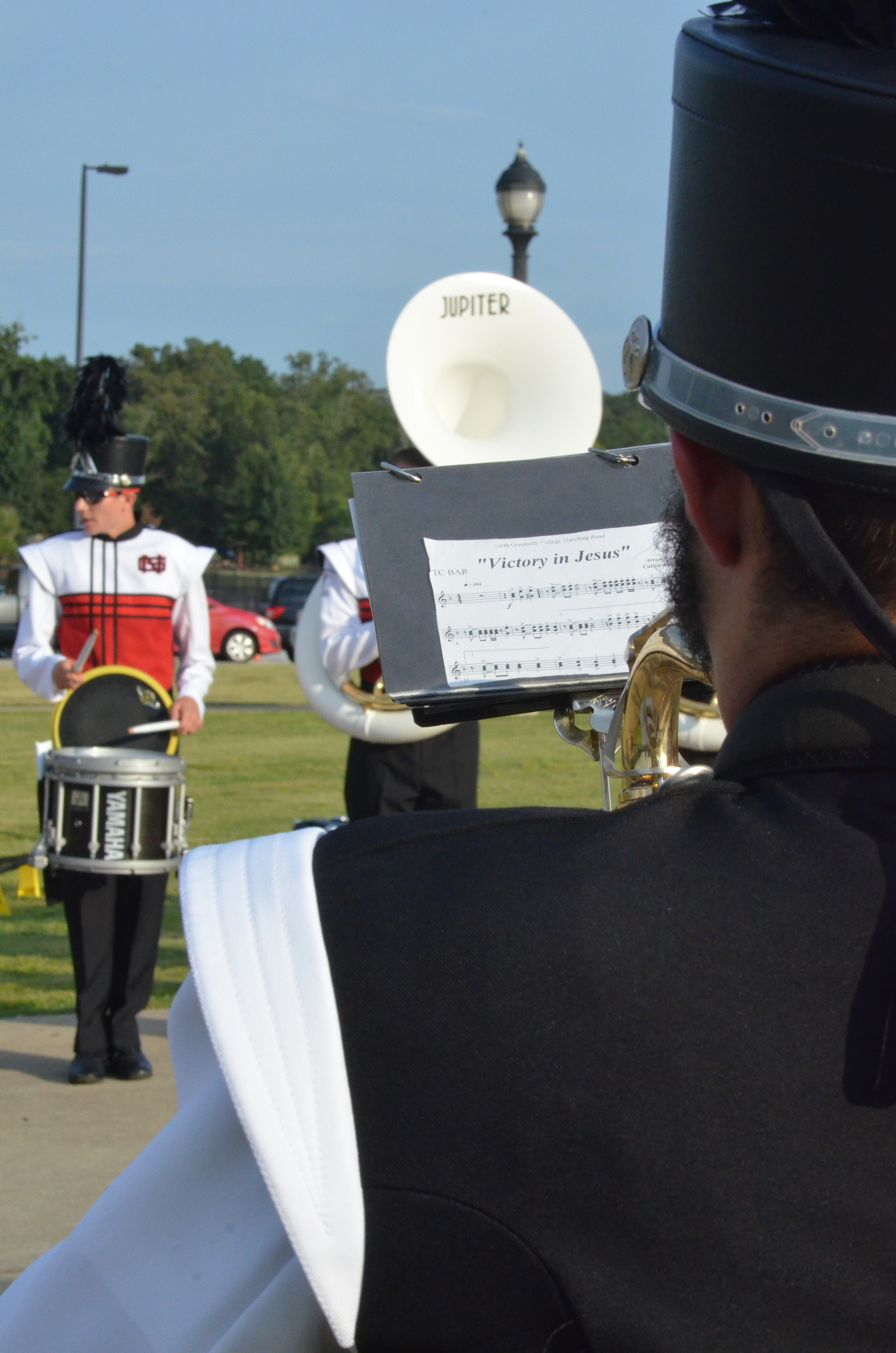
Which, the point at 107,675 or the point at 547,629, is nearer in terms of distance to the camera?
the point at 547,629

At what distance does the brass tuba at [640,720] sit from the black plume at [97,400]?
4.21 m

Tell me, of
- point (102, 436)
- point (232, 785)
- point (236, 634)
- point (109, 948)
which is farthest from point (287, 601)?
point (109, 948)

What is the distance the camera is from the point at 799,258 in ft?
2.65

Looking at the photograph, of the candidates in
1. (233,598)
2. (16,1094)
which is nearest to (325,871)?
(16,1094)

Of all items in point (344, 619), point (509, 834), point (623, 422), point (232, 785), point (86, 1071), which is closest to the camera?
point (509, 834)

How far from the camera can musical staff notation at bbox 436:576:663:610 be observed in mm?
1376

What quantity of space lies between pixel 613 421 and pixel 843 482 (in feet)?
252

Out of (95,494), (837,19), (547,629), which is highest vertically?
(837,19)

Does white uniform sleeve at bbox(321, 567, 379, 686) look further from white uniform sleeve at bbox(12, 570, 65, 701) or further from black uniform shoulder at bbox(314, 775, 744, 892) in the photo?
black uniform shoulder at bbox(314, 775, 744, 892)

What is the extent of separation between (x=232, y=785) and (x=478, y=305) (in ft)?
20.3

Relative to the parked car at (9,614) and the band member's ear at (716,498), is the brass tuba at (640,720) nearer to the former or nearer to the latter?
the band member's ear at (716,498)

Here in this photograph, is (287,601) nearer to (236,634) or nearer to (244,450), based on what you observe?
(236,634)

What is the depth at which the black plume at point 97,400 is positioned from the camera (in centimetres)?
540

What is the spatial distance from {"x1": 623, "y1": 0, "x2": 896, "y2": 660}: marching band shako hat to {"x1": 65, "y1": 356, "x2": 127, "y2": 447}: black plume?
15.6ft
